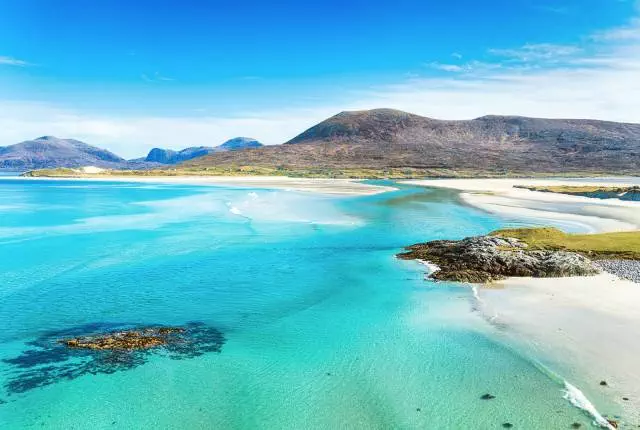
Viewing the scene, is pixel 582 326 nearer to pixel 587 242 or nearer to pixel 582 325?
pixel 582 325

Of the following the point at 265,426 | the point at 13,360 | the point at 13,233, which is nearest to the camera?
the point at 265,426

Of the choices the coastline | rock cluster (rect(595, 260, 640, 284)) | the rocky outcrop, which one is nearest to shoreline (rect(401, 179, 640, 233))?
rock cluster (rect(595, 260, 640, 284))

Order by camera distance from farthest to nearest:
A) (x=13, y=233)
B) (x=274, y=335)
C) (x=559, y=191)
→ (x=559, y=191), (x=13, y=233), (x=274, y=335)

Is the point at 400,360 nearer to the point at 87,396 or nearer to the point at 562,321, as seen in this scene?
the point at 562,321

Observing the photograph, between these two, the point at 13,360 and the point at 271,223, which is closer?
the point at 13,360

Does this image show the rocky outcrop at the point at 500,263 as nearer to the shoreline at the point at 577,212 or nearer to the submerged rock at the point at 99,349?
the submerged rock at the point at 99,349

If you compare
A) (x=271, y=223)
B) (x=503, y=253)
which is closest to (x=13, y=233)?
(x=271, y=223)
